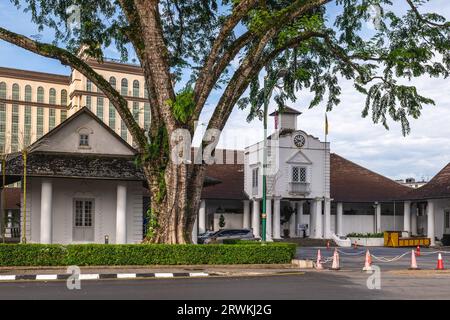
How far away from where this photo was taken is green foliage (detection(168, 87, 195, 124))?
72.9 ft

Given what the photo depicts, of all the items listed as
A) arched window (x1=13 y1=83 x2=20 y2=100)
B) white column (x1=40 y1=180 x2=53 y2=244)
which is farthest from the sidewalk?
arched window (x1=13 y1=83 x2=20 y2=100)

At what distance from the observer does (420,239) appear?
48562 mm

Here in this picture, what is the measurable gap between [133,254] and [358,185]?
4015cm

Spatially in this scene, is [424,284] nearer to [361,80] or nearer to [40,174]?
[361,80]

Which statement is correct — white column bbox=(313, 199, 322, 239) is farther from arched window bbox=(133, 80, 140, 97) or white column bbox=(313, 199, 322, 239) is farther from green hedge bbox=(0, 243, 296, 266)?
arched window bbox=(133, 80, 140, 97)

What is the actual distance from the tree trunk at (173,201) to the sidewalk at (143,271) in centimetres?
159

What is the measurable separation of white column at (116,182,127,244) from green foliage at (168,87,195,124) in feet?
27.2

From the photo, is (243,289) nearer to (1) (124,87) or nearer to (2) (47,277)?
(2) (47,277)

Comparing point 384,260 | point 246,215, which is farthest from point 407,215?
point 384,260

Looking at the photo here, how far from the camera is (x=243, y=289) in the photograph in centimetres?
1532

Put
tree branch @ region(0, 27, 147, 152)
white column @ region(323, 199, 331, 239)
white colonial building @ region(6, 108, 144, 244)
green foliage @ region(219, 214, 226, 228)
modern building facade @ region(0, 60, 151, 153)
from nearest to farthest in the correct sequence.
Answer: tree branch @ region(0, 27, 147, 152)
white colonial building @ region(6, 108, 144, 244)
green foliage @ region(219, 214, 226, 228)
white column @ region(323, 199, 331, 239)
modern building facade @ region(0, 60, 151, 153)

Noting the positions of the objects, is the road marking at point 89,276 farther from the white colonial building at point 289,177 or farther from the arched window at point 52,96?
the arched window at point 52,96
